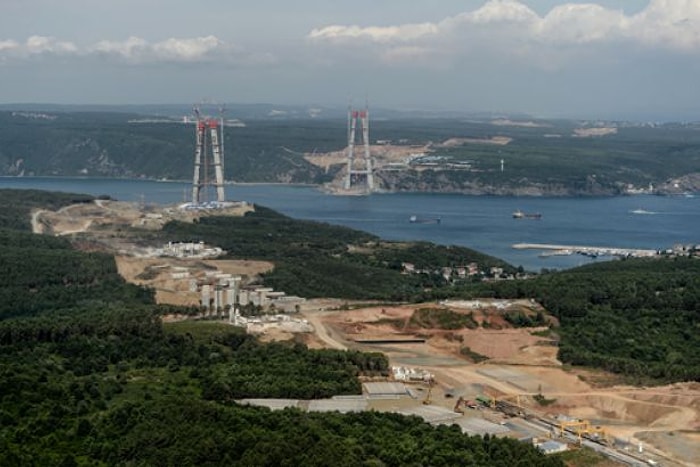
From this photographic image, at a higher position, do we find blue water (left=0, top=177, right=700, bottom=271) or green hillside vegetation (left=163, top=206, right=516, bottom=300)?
green hillside vegetation (left=163, top=206, right=516, bottom=300)

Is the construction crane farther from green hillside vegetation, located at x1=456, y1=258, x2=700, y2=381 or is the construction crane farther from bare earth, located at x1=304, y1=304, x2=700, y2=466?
green hillside vegetation, located at x1=456, y1=258, x2=700, y2=381

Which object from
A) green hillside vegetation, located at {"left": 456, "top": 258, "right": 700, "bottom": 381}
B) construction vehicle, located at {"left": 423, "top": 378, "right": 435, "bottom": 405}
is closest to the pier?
green hillside vegetation, located at {"left": 456, "top": 258, "right": 700, "bottom": 381}

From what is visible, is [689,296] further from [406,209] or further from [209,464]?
[406,209]

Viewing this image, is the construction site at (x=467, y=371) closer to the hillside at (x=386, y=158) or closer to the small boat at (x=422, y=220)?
the small boat at (x=422, y=220)

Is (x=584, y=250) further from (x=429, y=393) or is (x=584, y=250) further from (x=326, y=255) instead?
(x=429, y=393)

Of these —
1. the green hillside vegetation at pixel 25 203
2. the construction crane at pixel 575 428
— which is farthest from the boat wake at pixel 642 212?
the construction crane at pixel 575 428
